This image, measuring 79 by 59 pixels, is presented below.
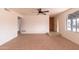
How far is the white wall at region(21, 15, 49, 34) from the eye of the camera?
12.2 metres

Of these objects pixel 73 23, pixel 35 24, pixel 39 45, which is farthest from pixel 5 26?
pixel 35 24

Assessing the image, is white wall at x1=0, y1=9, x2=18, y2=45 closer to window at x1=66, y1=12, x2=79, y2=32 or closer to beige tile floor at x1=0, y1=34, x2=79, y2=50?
beige tile floor at x1=0, y1=34, x2=79, y2=50

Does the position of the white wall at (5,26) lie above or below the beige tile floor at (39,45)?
above

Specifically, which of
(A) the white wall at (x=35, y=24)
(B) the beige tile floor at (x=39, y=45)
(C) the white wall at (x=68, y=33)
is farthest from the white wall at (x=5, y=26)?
(A) the white wall at (x=35, y=24)

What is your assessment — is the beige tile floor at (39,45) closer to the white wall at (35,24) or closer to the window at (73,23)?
the window at (73,23)

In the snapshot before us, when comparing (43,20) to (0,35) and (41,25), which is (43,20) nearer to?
(41,25)

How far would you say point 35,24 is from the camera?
12.3 metres

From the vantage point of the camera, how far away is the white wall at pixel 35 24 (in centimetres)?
1225

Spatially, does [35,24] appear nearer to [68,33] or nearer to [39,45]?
[68,33]

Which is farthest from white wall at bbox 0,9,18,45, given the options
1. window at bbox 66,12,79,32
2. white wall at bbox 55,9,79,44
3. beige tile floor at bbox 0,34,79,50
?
window at bbox 66,12,79,32
